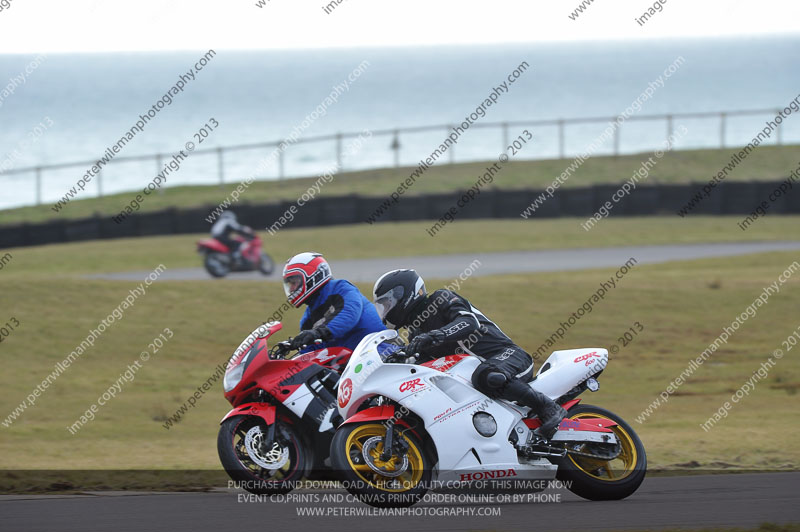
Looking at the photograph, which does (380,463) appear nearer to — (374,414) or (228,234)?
(374,414)

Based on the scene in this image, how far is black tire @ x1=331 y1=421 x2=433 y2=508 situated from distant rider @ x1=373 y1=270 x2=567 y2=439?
593 mm

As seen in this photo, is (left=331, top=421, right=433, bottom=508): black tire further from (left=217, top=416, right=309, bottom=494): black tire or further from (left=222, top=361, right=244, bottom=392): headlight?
(left=222, top=361, right=244, bottom=392): headlight

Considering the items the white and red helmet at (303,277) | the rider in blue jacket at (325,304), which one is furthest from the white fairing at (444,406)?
the white and red helmet at (303,277)

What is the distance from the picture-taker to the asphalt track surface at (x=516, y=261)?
21.3m

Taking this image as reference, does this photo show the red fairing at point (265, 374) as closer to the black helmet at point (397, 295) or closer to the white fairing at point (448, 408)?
the white fairing at point (448, 408)

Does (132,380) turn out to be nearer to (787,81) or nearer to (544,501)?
(544,501)

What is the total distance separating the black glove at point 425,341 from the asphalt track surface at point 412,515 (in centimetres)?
105

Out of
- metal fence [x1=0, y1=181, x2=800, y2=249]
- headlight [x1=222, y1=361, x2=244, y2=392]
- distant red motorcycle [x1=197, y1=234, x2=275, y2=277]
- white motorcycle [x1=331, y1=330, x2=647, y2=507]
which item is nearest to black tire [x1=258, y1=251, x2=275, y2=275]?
distant red motorcycle [x1=197, y1=234, x2=275, y2=277]

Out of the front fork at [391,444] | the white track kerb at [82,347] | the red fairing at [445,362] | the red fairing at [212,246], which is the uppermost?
the red fairing at [445,362]

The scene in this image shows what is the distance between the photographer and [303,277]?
7754 mm

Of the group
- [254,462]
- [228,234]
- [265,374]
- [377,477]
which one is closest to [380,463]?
[377,477]

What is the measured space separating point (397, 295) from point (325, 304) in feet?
3.77

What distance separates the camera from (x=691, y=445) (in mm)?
9312

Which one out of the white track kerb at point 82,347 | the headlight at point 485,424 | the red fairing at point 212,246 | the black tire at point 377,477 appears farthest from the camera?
the red fairing at point 212,246
